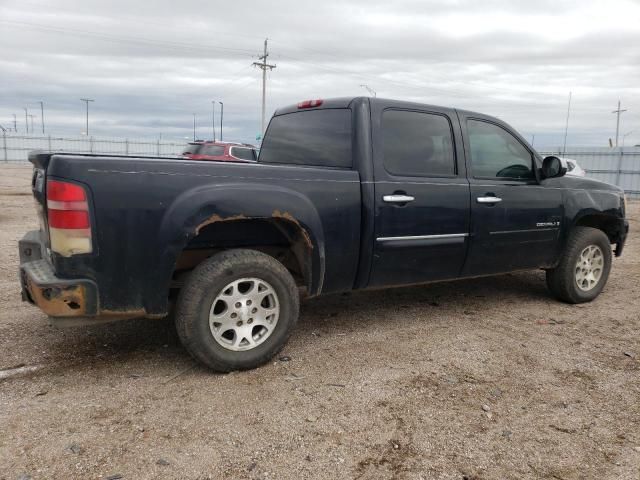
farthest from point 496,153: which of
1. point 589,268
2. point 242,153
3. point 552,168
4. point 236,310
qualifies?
point 242,153

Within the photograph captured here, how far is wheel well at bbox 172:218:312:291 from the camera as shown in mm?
3629

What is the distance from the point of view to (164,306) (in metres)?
3.33

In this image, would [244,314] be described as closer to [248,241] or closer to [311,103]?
[248,241]

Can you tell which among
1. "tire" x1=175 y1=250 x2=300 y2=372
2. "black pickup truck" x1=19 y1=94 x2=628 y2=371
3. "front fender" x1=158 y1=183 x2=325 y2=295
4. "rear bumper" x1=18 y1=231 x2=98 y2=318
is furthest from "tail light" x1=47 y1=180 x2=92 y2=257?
"tire" x1=175 y1=250 x2=300 y2=372

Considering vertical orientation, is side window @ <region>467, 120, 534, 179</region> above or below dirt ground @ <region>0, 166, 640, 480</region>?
above

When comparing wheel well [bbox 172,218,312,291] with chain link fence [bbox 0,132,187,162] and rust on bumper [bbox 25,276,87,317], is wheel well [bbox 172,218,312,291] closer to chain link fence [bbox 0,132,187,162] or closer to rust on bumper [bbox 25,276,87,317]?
rust on bumper [bbox 25,276,87,317]

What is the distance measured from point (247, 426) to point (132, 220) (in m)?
1.33

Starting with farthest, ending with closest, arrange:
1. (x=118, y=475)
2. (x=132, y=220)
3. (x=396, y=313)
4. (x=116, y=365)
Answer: (x=396, y=313)
(x=116, y=365)
(x=132, y=220)
(x=118, y=475)

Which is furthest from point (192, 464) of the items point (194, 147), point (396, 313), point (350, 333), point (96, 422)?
point (194, 147)

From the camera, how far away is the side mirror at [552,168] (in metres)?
4.95

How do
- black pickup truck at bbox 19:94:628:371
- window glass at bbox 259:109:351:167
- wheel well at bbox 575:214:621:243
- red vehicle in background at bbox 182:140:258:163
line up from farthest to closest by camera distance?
red vehicle in background at bbox 182:140:258:163
wheel well at bbox 575:214:621:243
window glass at bbox 259:109:351:167
black pickup truck at bbox 19:94:628:371

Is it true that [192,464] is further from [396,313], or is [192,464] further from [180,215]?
[396,313]

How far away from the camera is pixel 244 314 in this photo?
11.5ft

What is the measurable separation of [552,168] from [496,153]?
1.95ft
